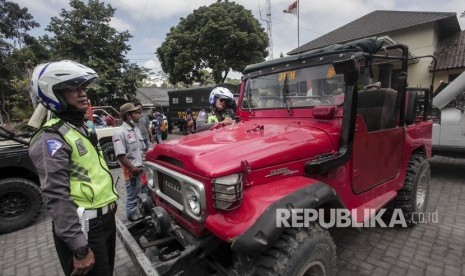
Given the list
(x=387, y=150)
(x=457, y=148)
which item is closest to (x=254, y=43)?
(x=457, y=148)

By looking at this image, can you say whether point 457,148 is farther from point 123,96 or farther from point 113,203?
point 123,96

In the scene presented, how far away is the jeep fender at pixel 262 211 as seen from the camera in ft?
5.89

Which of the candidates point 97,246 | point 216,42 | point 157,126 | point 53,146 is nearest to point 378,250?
point 97,246

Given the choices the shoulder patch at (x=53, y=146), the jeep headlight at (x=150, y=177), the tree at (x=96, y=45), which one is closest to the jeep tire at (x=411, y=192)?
the jeep headlight at (x=150, y=177)

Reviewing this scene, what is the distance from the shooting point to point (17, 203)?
185 inches

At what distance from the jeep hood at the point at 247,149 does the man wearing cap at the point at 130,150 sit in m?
1.48

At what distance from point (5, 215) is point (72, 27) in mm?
17572

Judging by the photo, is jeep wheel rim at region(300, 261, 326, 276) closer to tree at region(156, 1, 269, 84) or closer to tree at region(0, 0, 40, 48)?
tree at region(156, 1, 269, 84)

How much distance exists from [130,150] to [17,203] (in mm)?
2220

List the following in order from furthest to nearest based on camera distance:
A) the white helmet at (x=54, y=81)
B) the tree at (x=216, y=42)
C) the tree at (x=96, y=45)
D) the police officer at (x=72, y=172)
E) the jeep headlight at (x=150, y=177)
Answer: the tree at (x=216, y=42) < the tree at (x=96, y=45) < the jeep headlight at (x=150, y=177) < the white helmet at (x=54, y=81) < the police officer at (x=72, y=172)

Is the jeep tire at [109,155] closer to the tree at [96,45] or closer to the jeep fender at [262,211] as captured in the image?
the jeep fender at [262,211]

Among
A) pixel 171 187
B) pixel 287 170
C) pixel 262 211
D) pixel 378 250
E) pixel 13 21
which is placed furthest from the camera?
pixel 13 21

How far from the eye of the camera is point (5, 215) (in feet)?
15.3

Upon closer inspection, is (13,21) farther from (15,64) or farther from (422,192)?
(422,192)
